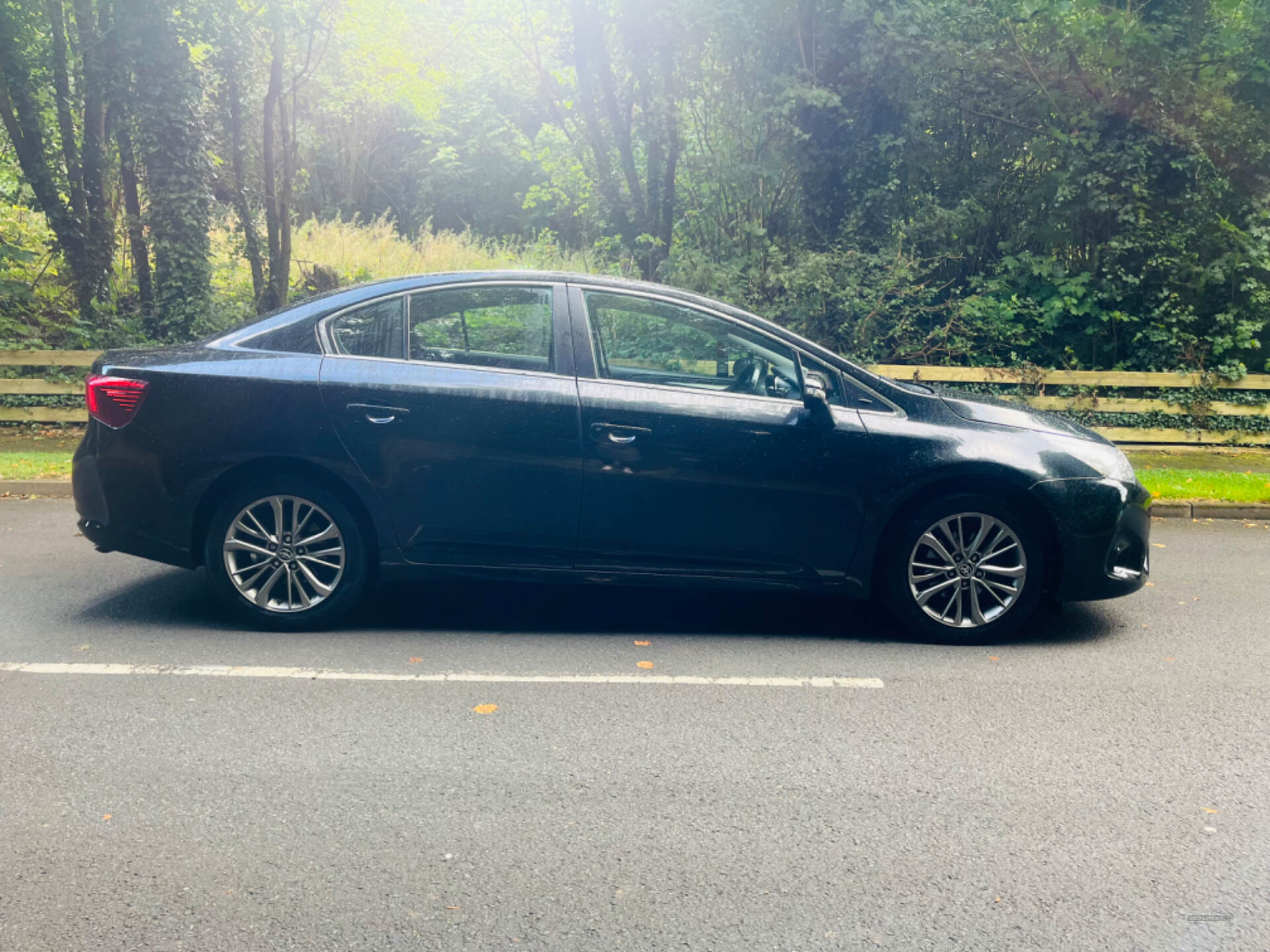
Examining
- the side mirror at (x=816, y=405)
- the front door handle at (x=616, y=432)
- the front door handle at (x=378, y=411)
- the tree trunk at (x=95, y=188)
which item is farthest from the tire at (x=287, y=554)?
the tree trunk at (x=95, y=188)

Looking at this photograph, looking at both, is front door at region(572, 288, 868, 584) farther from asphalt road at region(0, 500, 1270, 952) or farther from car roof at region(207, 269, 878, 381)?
asphalt road at region(0, 500, 1270, 952)

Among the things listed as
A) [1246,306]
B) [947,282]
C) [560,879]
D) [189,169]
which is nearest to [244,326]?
[560,879]

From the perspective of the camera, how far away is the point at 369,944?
9.61 ft

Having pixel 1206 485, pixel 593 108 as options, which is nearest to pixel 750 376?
pixel 1206 485

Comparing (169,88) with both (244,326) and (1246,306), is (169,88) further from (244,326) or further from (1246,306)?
(1246,306)

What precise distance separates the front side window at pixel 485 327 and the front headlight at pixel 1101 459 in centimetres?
280

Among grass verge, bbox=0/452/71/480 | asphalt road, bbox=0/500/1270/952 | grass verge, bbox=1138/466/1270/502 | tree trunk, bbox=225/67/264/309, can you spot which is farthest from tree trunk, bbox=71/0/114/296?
grass verge, bbox=1138/466/1270/502

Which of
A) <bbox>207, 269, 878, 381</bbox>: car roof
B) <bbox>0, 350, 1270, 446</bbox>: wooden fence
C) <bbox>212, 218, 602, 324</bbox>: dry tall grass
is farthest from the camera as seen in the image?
<bbox>212, 218, 602, 324</bbox>: dry tall grass

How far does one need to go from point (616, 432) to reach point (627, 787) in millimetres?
2132

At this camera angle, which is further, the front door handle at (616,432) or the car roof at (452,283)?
the car roof at (452,283)

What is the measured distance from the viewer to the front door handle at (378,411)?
559 cm

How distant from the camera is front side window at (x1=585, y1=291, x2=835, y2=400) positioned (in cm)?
580

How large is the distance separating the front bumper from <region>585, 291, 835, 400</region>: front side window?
52.7 inches

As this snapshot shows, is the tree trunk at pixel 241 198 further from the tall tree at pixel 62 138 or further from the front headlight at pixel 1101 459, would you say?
the front headlight at pixel 1101 459
